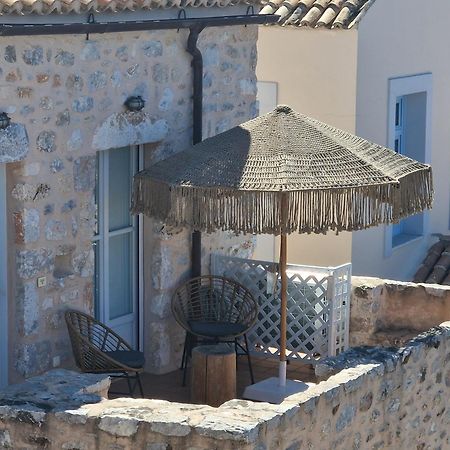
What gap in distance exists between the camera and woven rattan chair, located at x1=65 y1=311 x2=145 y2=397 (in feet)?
31.2

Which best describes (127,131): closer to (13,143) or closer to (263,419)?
(13,143)

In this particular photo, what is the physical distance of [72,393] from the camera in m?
8.16

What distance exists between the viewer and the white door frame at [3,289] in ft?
30.7

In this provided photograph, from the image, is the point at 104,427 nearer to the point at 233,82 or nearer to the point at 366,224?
the point at 366,224

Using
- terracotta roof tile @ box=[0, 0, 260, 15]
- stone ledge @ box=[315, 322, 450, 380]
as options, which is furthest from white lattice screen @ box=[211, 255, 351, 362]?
terracotta roof tile @ box=[0, 0, 260, 15]

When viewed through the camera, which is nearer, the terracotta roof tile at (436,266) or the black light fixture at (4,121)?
the black light fixture at (4,121)

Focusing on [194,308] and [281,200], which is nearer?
[281,200]

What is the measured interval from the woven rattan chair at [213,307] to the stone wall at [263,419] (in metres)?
1.78

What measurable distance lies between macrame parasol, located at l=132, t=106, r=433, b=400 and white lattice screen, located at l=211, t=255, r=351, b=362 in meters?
1.10

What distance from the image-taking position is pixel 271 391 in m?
10.2

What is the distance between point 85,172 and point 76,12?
120 centimetres

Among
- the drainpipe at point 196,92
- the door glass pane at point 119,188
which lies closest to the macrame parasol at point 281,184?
→ the door glass pane at point 119,188

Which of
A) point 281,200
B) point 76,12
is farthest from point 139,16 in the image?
point 281,200

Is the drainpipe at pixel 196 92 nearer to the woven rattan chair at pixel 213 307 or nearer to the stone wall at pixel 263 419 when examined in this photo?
the woven rattan chair at pixel 213 307
